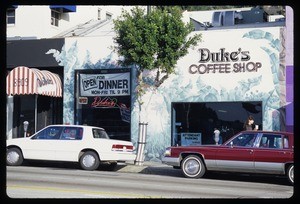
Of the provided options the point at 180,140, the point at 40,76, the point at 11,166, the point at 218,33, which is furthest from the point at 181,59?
the point at 11,166

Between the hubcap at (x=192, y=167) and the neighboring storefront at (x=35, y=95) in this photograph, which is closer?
the hubcap at (x=192, y=167)

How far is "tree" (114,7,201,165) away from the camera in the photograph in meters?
17.9

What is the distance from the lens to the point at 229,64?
744 inches

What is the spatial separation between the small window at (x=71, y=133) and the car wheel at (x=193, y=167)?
3.87m

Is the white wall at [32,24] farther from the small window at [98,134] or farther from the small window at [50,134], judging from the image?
the small window at [98,134]

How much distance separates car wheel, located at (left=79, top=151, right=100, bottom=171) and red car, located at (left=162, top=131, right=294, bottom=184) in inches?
112

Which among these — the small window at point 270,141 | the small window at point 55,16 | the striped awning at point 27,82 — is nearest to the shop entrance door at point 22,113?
the striped awning at point 27,82

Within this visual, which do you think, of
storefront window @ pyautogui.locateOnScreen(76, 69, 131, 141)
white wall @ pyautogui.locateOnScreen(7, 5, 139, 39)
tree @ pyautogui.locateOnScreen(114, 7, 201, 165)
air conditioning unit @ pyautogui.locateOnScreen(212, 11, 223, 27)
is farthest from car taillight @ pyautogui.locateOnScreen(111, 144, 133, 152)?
air conditioning unit @ pyautogui.locateOnScreen(212, 11, 223, 27)

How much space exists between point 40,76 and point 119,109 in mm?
3596

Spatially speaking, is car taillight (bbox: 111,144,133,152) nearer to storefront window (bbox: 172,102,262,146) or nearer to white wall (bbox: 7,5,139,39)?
storefront window (bbox: 172,102,262,146)

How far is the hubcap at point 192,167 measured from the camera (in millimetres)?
14055

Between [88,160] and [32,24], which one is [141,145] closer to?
[88,160]

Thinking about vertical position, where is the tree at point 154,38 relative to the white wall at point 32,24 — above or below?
below

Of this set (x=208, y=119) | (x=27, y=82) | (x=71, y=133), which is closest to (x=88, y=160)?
(x=71, y=133)
